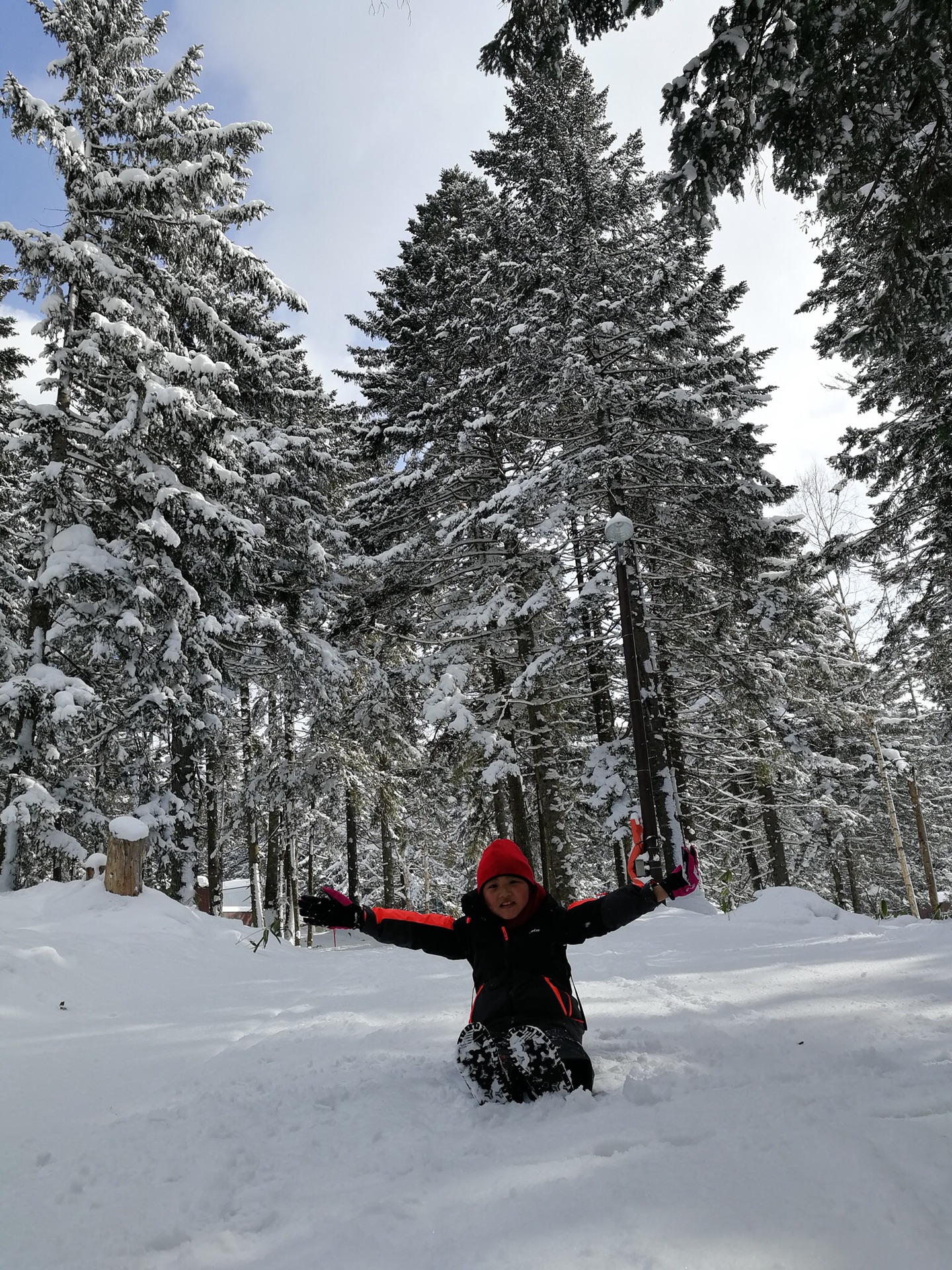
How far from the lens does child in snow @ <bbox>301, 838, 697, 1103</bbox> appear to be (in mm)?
2994

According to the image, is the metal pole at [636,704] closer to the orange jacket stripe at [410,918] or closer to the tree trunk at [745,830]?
the tree trunk at [745,830]

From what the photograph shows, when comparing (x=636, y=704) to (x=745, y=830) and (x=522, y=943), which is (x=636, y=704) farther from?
(x=745, y=830)

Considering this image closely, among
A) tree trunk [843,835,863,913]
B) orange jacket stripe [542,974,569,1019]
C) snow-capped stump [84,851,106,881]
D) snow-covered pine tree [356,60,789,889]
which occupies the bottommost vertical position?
tree trunk [843,835,863,913]

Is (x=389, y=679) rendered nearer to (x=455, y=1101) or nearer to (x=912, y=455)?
(x=912, y=455)

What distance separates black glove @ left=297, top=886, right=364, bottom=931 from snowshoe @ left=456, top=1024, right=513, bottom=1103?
0.89 m

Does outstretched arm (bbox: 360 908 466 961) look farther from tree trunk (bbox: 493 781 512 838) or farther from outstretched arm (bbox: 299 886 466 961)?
tree trunk (bbox: 493 781 512 838)

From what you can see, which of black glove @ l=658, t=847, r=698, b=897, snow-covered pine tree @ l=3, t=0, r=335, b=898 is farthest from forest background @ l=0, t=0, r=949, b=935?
black glove @ l=658, t=847, r=698, b=897

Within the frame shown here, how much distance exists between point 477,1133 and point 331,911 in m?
1.46

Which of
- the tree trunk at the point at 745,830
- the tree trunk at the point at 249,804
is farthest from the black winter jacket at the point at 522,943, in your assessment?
the tree trunk at the point at 249,804

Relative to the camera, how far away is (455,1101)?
3006 millimetres

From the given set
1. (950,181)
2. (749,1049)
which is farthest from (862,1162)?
(950,181)

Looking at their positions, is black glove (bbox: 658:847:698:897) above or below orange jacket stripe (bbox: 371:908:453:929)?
above

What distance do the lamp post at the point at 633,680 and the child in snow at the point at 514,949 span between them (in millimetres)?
7359

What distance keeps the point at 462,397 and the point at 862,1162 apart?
1477 cm
